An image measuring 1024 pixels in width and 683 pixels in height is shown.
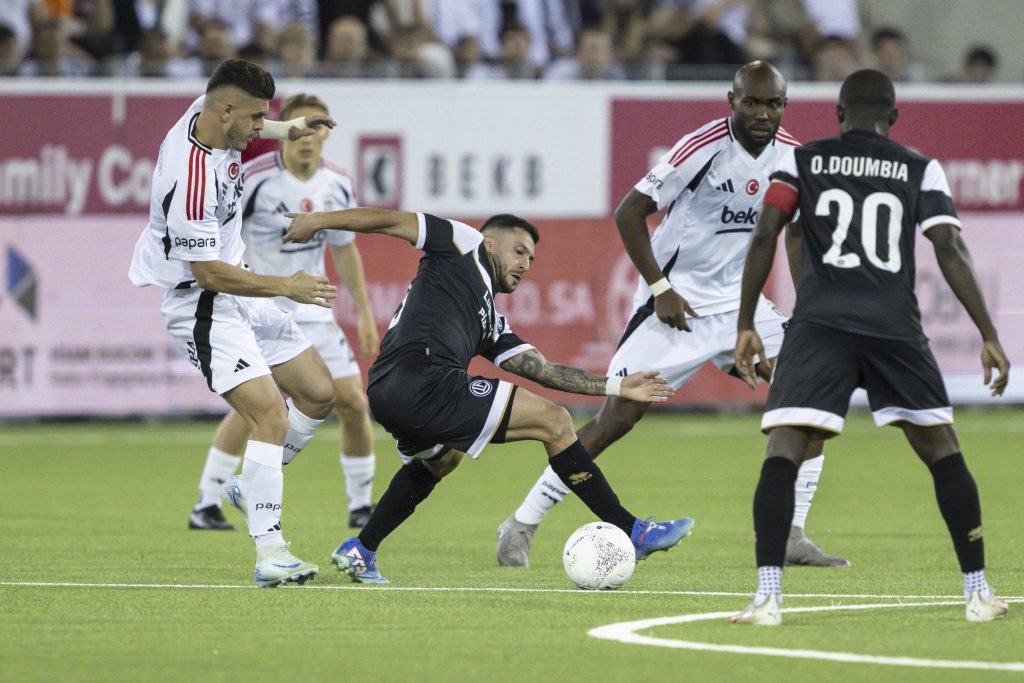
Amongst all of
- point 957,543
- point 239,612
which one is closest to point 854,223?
point 957,543

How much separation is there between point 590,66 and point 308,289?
12101mm

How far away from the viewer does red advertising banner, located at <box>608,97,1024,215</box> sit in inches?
760

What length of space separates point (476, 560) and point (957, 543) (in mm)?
3041

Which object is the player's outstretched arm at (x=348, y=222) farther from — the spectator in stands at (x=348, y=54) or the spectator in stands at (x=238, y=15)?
the spectator in stands at (x=238, y=15)

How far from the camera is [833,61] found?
66.3 feet

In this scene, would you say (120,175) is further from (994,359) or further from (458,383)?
(994,359)

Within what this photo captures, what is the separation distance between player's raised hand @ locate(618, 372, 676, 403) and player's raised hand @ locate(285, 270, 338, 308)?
135cm

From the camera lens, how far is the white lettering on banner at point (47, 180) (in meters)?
18.0

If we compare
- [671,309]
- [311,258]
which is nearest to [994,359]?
[671,309]

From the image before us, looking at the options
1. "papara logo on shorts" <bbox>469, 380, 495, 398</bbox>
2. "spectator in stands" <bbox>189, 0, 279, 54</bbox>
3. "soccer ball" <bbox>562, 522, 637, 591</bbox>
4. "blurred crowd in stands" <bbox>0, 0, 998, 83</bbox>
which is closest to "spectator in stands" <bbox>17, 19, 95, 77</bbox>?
"blurred crowd in stands" <bbox>0, 0, 998, 83</bbox>

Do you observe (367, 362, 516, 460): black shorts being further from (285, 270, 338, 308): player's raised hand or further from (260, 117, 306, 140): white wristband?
(260, 117, 306, 140): white wristband

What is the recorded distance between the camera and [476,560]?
930cm

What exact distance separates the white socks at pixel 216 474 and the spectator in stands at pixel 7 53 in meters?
8.57

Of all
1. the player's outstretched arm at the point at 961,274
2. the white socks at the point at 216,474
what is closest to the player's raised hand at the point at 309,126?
the white socks at the point at 216,474
